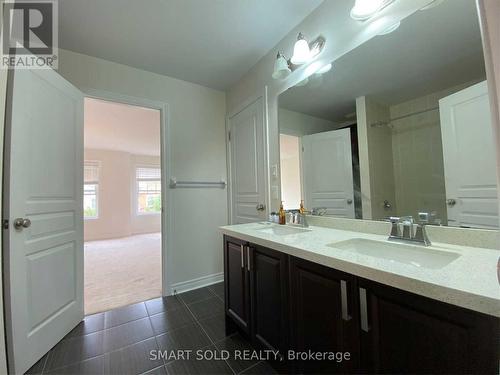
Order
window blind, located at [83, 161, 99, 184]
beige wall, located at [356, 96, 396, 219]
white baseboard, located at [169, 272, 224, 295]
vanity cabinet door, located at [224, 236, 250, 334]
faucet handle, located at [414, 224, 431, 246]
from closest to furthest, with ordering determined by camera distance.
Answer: faucet handle, located at [414, 224, 431, 246] < beige wall, located at [356, 96, 396, 219] < vanity cabinet door, located at [224, 236, 250, 334] < white baseboard, located at [169, 272, 224, 295] < window blind, located at [83, 161, 99, 184]

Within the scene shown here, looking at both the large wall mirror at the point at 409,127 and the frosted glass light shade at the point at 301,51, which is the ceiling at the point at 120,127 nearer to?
the frosted glass light shade at the point at 301,51

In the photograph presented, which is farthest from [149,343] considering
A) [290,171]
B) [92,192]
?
[92,192]

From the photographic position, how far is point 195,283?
245 cm

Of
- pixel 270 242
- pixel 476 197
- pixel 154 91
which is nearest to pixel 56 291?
pixel 270 242

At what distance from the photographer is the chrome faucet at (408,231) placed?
0.98 meters

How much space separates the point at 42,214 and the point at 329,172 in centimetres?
208

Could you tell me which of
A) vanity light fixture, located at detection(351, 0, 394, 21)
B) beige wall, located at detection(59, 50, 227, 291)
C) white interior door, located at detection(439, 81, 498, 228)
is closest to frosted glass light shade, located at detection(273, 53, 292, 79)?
vanity light fixture, located at detection(351, 0, 394, 21)

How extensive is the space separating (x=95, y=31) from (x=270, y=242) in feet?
6.97

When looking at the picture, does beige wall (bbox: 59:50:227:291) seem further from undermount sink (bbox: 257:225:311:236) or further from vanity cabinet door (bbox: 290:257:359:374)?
vanity cabinet door (bbox: 290:257:359:374)

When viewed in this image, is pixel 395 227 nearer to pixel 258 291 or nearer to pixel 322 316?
pixel 322 316

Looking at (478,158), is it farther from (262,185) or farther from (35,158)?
(35,158)

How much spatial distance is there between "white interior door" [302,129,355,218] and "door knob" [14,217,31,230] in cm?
192

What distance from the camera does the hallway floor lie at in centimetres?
221

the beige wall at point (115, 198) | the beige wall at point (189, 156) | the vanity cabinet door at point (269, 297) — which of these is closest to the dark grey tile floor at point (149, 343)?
the vanity cabinet door at point (269, 297)
